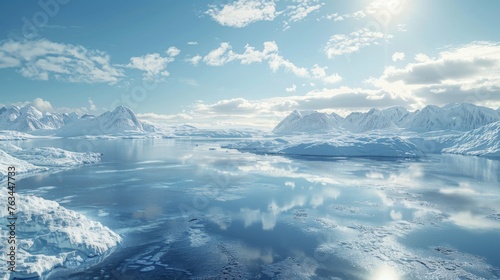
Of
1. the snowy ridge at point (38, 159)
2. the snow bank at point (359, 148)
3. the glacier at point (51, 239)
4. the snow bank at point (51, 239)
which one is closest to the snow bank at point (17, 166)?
the snowy ridge at point (38, 159)

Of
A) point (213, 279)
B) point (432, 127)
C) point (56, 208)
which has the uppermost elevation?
point (432, 127)

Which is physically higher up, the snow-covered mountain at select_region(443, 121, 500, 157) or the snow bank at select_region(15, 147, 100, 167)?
the snow-covered mountain at select_region(443, 121, 500, 157)

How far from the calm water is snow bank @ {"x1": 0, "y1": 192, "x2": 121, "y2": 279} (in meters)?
0.78

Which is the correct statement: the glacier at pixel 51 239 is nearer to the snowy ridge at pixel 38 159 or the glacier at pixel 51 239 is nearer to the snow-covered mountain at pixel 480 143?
the snowy ridge at pixel 38 159

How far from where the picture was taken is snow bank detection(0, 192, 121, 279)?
13594 millimetres

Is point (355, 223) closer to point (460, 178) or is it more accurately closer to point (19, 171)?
point (460, 178)

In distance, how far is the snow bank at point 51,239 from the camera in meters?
13.6

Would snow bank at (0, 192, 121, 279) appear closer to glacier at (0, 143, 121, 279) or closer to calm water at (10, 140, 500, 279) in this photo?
glacier at (0, 143, 121, 279)

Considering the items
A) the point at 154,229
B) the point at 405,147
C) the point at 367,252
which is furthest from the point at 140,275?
the point at 405,147

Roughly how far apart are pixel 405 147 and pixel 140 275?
84682 millimetres

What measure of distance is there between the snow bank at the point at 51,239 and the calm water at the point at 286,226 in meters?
0.78

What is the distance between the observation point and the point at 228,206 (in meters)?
26.4

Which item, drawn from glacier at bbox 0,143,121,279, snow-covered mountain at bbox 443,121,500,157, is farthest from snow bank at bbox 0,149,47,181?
snow-covered mountain at bbox 443,121,500,157

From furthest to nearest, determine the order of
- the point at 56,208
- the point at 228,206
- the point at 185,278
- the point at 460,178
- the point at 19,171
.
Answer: the point at 460,178 < the point at 19,171 < the point at 228,206 < the point at 56,208 < the point at 185,278
